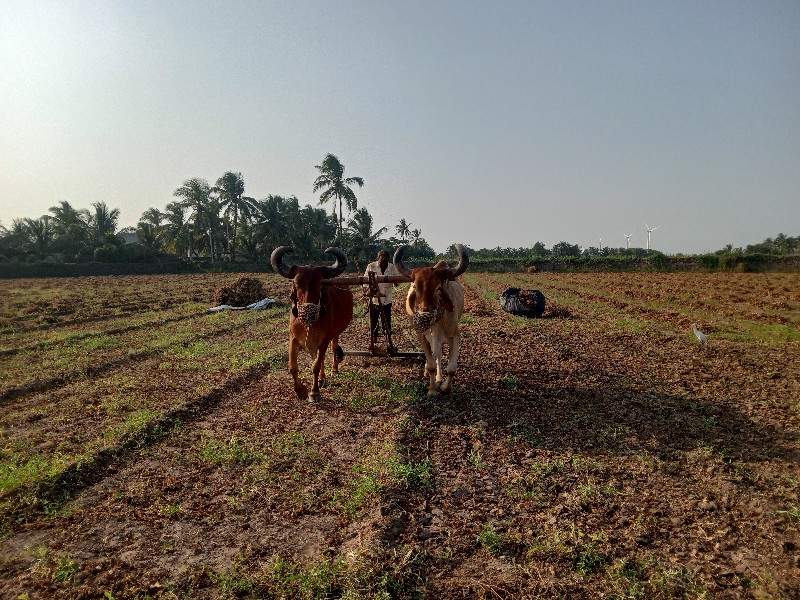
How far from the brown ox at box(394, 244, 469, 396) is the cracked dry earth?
0.54 metres

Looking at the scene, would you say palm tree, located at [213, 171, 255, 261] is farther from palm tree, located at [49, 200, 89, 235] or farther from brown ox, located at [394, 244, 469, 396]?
brown ox, located at [394, 244, 469, 396]

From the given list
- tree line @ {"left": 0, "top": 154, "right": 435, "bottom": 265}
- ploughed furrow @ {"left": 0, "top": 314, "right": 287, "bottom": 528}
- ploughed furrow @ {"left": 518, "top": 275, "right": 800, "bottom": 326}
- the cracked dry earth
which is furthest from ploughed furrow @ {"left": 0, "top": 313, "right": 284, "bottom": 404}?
tree line @ {"left": 0, "top": 154, "right": 435, "bottom": 265}

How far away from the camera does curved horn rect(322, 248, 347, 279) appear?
8.31m

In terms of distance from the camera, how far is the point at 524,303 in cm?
1858

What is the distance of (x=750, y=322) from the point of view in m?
16.7

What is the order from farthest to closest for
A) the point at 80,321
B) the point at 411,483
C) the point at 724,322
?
the point at 80,321 < the point at 724,322 < the point at 411,483

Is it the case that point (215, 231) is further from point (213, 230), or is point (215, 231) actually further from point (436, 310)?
point (436, 310)

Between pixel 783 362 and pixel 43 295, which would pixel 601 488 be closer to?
pixel 783 362

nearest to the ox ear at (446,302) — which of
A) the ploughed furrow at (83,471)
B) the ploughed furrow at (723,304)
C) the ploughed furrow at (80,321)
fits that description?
the ploughed furrow at (83,471)

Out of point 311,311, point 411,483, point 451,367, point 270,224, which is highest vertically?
point 270,224

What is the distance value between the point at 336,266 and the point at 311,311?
4.39 feet

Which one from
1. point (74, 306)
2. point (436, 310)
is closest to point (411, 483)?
point (436, 310)

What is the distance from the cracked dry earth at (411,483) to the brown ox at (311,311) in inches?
28.2

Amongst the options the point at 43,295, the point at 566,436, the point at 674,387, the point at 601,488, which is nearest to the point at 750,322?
the point at 674,387
